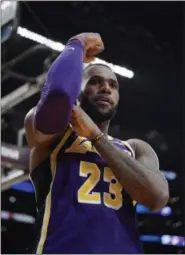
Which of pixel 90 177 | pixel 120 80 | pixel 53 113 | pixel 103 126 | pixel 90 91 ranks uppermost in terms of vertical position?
pixel 120 80

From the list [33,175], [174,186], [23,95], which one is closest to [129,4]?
[23,95]

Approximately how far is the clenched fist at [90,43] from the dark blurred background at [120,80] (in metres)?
2.89

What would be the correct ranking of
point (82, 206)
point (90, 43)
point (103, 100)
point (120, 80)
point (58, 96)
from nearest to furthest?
point (58, 96) < point (82, 206) < point (90, 43) < point (103, 100) < point (120, 80)

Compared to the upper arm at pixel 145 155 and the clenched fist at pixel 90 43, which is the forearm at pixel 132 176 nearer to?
the upper arm at pixel 145 155

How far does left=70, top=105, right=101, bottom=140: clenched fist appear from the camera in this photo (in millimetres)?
2102

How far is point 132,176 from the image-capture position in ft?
6.82

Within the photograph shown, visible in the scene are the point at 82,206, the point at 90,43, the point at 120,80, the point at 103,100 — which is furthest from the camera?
the point at 120,80

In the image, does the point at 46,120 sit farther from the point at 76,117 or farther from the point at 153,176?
the point at 153,176

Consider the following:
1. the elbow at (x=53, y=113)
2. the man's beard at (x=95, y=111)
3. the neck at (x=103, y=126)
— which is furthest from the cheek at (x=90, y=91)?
the elbow at (x=53, y=113)

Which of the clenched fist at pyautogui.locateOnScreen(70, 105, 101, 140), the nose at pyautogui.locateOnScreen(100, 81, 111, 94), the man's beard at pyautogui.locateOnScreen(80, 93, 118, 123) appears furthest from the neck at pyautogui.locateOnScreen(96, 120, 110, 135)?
the clenched fist at pyautogui.locateOnScreen(70, 105, 101, 140)

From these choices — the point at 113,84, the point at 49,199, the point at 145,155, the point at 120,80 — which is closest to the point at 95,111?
the point at 113,84

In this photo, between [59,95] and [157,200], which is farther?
[157,200]

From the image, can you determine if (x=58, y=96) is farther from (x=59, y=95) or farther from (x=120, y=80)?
(x=120, y=80)

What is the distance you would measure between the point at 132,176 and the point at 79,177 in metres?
0.20
